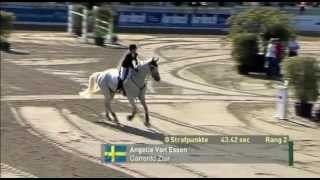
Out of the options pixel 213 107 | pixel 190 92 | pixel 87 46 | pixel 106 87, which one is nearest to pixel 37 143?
pixel 106 87

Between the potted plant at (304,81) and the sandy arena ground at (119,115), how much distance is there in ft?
1.39

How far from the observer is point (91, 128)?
14594 mm

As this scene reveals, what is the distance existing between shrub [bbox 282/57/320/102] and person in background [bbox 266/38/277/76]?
833 cm

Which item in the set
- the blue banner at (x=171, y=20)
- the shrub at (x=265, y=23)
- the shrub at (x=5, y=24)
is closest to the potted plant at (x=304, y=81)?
the shrub at (x=265, y=23)

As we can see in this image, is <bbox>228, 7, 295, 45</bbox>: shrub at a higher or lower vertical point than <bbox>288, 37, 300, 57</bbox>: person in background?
higher

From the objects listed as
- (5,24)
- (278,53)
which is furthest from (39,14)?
(278,53)

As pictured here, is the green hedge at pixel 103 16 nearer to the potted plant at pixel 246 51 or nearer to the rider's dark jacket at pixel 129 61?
the potted plant at pixel 246 51

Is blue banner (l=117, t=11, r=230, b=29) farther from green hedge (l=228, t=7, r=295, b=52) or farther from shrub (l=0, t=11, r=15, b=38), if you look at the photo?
green hedge (l=228, t=7, r=295, b=52)

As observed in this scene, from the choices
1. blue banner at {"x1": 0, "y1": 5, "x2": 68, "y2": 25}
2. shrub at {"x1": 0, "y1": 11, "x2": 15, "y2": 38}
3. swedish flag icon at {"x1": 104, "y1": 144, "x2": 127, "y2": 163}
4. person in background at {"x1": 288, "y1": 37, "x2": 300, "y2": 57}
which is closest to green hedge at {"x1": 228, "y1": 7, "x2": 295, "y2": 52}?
person in background at {"x1": 288, "y1": 37, "x2": 300, "y2": 57}

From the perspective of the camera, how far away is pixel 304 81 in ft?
56.6

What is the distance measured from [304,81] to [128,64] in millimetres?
5048

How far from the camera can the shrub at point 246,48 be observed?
26.8m

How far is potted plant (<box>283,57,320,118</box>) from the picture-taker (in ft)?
56.5

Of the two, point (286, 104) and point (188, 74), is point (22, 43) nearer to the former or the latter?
point (188, 74)
